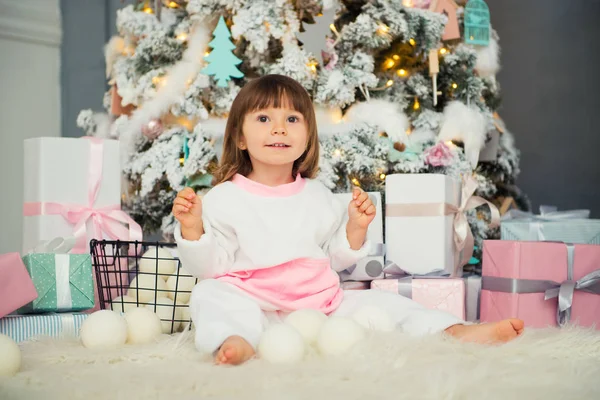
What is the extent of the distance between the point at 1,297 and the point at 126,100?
120 centimetres

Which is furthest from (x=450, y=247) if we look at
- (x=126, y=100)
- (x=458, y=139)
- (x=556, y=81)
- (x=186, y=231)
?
(x=556, y=81)

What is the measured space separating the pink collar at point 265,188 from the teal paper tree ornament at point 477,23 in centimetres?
119

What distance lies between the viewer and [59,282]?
1608 mm

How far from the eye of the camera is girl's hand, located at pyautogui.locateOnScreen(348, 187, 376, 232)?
156 cm

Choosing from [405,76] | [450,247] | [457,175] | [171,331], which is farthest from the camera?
[405,76]

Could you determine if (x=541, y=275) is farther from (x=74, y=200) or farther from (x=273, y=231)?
(x=74, y=200)

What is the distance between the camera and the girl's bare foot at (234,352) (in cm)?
117

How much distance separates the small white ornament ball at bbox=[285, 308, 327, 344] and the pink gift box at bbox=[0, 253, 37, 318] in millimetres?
581

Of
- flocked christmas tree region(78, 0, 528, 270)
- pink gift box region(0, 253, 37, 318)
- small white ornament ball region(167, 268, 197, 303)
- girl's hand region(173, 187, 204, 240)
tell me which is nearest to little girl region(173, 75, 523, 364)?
girl's hand region(173, 187, 204, 240)

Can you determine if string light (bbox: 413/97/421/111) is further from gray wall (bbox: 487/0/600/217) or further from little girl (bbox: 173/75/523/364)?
gray wall (bbox: 487/0/600/217)

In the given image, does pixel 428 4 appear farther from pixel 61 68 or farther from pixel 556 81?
pixel 61 68

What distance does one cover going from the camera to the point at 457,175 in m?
2.26

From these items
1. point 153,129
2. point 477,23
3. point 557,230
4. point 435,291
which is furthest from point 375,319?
point 477,23

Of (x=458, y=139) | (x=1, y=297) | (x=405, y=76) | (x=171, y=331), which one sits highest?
(x=405, y=76)
